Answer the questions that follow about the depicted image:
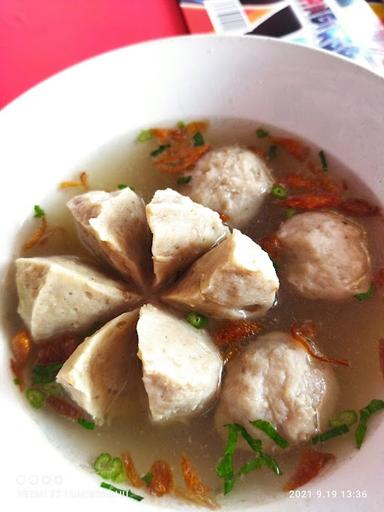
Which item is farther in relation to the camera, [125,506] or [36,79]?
[36,79]

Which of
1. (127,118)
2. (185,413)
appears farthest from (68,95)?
(185,413)

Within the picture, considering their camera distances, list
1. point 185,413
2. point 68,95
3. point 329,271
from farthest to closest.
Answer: point 68,95
point 329,271
point 185,413

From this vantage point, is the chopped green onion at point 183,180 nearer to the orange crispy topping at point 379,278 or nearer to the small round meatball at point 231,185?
the small round meatball at point 231,185

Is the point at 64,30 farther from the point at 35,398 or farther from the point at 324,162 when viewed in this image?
the point at 35,398

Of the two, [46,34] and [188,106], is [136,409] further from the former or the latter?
[46,34]

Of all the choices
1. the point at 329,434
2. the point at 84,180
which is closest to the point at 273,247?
the point at 329,434
